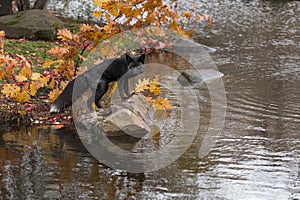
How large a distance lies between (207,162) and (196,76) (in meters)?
6.10

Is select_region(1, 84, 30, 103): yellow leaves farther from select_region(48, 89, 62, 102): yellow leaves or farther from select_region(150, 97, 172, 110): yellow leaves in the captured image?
select_region(150, 97, 172, 110): yellow leaves

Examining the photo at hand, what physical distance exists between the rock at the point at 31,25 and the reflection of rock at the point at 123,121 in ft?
22.4

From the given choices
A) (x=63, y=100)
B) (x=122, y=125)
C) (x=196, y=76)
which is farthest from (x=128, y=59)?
(x=196, y=76)

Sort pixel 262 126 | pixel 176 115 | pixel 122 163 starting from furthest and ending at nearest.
A: pixel 176 115, pixel 262 126, pixel 122 163

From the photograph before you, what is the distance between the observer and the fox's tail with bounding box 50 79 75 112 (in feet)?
32.4

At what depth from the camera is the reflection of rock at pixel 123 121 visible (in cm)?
928

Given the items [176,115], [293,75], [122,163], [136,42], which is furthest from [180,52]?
[122,163]

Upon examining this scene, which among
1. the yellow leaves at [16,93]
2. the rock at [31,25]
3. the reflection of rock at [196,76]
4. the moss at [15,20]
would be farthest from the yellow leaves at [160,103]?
the moss at [15,20]

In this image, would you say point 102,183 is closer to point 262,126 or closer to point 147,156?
point 147,156

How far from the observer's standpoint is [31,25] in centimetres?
1602

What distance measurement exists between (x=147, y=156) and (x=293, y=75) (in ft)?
23.8

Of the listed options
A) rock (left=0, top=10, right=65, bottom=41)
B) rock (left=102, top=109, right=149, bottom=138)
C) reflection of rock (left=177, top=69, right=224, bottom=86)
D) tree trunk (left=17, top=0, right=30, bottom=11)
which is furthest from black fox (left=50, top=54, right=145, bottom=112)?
tree trunk (left=17, top=0, right=30, bottom=11)

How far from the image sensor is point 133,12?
9.98m

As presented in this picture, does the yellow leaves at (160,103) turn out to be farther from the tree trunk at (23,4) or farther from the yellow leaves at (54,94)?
the tree trunk at (23,4)
